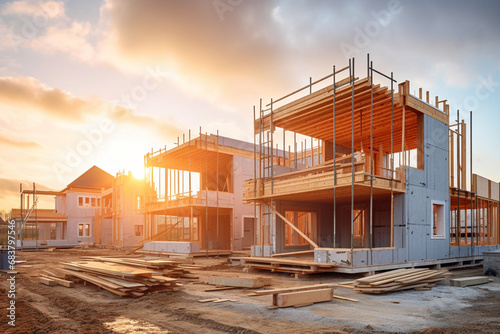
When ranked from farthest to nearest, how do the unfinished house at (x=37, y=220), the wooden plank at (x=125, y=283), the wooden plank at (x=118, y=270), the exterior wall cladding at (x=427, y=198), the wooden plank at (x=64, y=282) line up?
the unfinished house at (x=37, y=220), the exterior wall cladding at (x=427, y=198), the wooden plank at (x=64, y=282), the wooden plank at (x=118, y=270), the wooden plank at (x=125, y=283)

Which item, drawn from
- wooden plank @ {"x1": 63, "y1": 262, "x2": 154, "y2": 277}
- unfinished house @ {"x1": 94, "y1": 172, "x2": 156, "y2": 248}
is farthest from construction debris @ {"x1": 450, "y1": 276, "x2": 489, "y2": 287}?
unfinished house @ {"x1": 94, "y1": 172, "x2": 156, "y2": 248}

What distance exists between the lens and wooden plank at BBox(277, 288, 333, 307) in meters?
8.52

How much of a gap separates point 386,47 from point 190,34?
6.66 meters

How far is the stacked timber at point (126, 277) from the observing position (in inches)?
414

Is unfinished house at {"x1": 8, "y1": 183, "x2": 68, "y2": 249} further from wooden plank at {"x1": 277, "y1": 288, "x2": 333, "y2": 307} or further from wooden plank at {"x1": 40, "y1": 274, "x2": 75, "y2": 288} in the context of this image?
wooden plank at {"x1": 277, "y1": 288, "x2": 333, "y2": 307}

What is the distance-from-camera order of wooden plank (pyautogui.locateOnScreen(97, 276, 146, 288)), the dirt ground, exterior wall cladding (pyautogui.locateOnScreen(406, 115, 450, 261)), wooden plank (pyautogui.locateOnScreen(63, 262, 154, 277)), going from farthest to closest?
exterior wall cladding (pyautogui.locateOnScreen(406, 115, 450, 261)) < wooden plank (pyautogui.locateOnScreen(63, 262, 154, 277)) < wooden plank (pyautogui.locateOnScreen(97, 276, 146, 288)) < the dirt ground

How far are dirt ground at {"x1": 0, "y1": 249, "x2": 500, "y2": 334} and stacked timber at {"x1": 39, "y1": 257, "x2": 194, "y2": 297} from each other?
0.98 ft

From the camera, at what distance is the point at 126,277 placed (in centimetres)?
1119

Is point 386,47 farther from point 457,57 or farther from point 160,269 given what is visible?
point 160,269

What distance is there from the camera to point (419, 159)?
1648 centimetres

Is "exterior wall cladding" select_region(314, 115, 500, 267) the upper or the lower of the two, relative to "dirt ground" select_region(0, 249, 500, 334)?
upper

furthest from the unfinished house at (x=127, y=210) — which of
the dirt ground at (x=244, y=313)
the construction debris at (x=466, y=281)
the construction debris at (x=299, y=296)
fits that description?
the construction debris at (x=299, y=296)

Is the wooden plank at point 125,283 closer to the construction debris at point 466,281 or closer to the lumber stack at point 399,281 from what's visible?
the lumber stack at point 399,281

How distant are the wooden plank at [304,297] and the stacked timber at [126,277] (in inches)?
148
